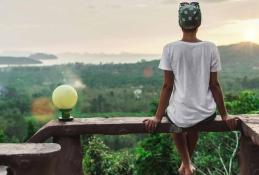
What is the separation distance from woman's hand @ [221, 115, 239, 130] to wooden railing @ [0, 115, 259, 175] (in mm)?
28

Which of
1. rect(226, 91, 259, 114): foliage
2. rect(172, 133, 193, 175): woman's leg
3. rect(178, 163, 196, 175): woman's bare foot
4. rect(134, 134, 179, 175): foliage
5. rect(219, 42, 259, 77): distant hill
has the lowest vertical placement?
rect(134, 134, 179, 175): foliage

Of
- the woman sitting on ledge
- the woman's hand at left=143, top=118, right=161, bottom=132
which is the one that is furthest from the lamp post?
the woman sitting on ledge

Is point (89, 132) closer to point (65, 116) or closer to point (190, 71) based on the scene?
point (65, 116)

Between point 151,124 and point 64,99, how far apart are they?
2.12 ft

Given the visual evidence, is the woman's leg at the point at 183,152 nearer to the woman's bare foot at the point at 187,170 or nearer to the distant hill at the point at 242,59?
the woman's bare foot at the point at 187,170

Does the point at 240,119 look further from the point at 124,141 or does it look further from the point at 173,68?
the point at 124,141

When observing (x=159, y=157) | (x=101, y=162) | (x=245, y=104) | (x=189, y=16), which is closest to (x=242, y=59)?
(x=101, y=162)

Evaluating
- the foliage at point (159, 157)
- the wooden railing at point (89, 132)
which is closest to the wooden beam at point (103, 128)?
the wooden railing at point (89, 132)

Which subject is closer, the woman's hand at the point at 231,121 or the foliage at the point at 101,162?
the woman's hand at the point at 231,121

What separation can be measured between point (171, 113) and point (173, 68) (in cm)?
31

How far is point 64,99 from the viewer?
3.91 meters

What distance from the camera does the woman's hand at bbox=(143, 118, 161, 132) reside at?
147 inches

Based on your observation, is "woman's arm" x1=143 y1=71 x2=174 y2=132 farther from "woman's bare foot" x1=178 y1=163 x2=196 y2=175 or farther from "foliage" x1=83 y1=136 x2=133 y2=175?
"foliage" x1=83 y1=136 x2=133 y2=175

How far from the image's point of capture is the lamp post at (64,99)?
3.90 metres
